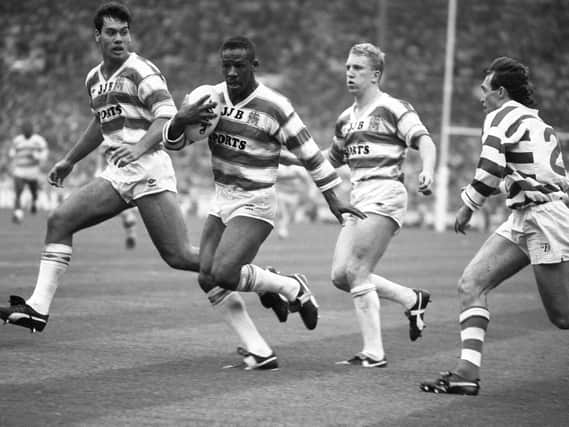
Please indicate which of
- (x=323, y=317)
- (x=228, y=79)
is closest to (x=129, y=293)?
(x=323, y=317)

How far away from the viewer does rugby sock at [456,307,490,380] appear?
7.43 metres

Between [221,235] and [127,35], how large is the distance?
1741 mm

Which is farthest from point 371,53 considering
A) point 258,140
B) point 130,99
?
point 130,99

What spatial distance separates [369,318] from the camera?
8.55 meters

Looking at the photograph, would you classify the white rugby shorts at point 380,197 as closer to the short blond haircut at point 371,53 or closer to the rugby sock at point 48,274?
the short blond haircut at point 371,53

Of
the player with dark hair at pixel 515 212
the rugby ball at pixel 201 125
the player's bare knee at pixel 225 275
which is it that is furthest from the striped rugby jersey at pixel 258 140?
the player with dark hair at pixel 515 212

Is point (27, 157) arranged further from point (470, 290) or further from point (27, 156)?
point (470, 290)

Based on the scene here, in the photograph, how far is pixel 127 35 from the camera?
8.79 meters

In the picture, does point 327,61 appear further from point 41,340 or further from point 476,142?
point 41,340

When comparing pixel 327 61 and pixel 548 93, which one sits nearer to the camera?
pixel 548 93

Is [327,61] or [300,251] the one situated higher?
Result: [327,61]

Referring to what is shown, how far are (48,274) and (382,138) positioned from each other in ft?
8.70

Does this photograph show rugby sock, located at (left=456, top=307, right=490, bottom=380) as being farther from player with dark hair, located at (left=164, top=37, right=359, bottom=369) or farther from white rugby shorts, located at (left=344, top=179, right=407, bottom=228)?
white rugby shorts, located at (left=344, top=179, right=407, bottom=228)

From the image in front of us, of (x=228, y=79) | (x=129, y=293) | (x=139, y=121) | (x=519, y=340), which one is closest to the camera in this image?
(x=228, y=79)
